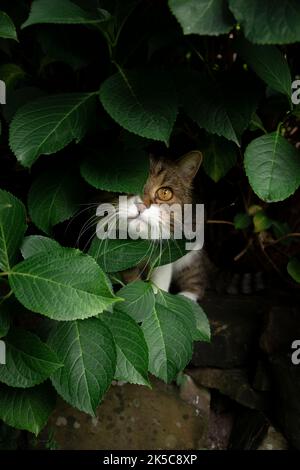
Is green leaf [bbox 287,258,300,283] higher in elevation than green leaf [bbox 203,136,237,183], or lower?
lower

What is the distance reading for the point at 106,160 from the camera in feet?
3.43

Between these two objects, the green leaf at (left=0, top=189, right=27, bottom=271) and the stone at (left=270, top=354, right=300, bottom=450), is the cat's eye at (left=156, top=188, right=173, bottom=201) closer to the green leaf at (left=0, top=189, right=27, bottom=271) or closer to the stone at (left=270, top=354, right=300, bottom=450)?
the green leaf at (left=0, top=189, right=27, bottom=271)

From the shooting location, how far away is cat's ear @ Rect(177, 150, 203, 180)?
1.32 meters

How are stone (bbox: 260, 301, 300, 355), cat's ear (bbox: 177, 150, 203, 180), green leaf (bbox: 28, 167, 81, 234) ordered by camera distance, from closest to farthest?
green leaf (bbox: 28, 167, 81, 234)
cat's ear (bbox: 177, 150, 203, 180)
stone (bbox: 260, 301, 300, 355)

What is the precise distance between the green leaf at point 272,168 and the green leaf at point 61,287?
361 mm

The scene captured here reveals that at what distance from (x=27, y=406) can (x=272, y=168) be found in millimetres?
699

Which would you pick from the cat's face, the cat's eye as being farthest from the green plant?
the cat's eye

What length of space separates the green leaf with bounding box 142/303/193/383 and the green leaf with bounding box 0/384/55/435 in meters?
0.23

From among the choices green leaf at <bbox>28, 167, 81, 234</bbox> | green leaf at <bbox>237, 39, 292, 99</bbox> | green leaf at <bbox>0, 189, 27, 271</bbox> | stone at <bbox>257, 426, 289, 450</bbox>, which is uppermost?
green leaf at <bbox>237, 39, 292, 99</bbox>

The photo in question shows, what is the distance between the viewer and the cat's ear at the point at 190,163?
1319mm

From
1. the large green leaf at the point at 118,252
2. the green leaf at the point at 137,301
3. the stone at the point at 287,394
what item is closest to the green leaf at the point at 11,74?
the large green leaf at the point at 118,252

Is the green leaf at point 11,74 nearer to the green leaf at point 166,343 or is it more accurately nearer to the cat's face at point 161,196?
the cat's face at point 161,196

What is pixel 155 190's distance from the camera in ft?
4.41

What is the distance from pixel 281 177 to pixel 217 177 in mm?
290
